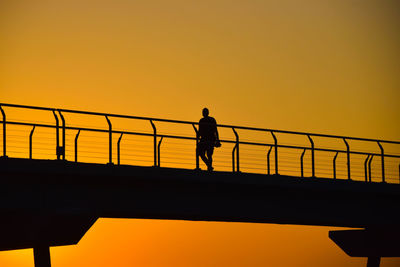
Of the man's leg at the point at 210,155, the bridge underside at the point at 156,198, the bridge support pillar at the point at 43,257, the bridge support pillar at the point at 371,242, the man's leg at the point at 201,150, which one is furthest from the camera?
the bridge support pillar at the point at 371,242

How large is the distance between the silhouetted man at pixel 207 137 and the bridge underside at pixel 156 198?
3.23 feet

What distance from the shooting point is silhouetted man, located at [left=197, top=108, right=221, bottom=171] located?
131 feet

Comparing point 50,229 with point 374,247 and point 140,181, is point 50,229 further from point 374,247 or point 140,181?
point 374,247

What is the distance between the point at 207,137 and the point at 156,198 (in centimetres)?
337

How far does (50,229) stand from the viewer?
120ft

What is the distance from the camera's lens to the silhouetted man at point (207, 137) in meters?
40.1

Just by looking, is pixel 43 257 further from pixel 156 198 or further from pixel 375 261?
pixel 375 261

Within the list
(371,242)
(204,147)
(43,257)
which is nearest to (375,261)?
(371,242)

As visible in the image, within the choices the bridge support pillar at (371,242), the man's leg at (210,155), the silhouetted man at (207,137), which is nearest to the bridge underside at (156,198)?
the man's leg at (210,155)

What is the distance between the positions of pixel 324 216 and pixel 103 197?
11.0 metres

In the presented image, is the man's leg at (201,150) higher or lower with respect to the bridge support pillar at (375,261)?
higher

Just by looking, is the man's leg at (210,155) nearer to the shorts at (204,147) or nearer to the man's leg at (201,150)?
the shorts at (204,147)

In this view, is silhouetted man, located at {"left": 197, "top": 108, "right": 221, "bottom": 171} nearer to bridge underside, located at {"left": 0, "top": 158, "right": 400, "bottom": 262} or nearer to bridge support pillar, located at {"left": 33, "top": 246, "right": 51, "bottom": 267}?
bridge underside, located at {"left": 0, "top": 158, "right": 400, "bottom": 262}

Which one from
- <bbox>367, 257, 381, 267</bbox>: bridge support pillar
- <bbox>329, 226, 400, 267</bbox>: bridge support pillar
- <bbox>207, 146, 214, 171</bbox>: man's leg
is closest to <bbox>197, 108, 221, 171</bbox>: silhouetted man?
<bbox>207, 146, 214, 171</bbox>: man's leg
